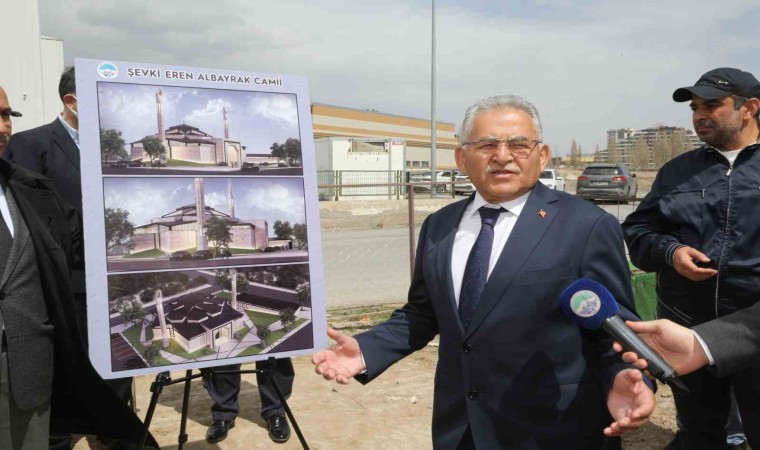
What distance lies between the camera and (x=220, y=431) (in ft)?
13.2

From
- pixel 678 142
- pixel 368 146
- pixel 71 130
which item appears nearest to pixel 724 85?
pixel 71 130

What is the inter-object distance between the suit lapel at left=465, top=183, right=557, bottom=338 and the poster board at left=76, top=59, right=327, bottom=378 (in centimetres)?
145

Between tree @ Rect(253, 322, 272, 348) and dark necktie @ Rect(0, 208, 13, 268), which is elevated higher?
dark necktie @ Rect(0, 208, 13, 268)

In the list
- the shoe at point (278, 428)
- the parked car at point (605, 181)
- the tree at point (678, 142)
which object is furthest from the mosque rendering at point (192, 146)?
the tree at point (678, 142)

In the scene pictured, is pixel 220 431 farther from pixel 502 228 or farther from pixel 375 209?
pixel 375 209

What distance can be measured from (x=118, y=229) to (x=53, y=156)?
867 mm

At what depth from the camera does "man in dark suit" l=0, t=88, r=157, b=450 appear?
2.30 m

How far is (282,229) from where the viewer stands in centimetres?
315

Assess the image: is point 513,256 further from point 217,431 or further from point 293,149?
point 217,431

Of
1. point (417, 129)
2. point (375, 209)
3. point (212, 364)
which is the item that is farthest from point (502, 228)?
point (417, 129)

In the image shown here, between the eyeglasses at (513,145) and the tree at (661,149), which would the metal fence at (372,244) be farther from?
the tree at (661,149)

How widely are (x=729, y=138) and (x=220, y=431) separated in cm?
356

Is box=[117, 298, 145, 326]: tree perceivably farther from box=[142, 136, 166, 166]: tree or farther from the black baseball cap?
the black baseball cap

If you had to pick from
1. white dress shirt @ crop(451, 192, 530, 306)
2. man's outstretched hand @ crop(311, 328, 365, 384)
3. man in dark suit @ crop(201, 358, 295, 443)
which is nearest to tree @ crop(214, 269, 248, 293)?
man's outstretched hand @ crop(311, 328, 365, 384)
